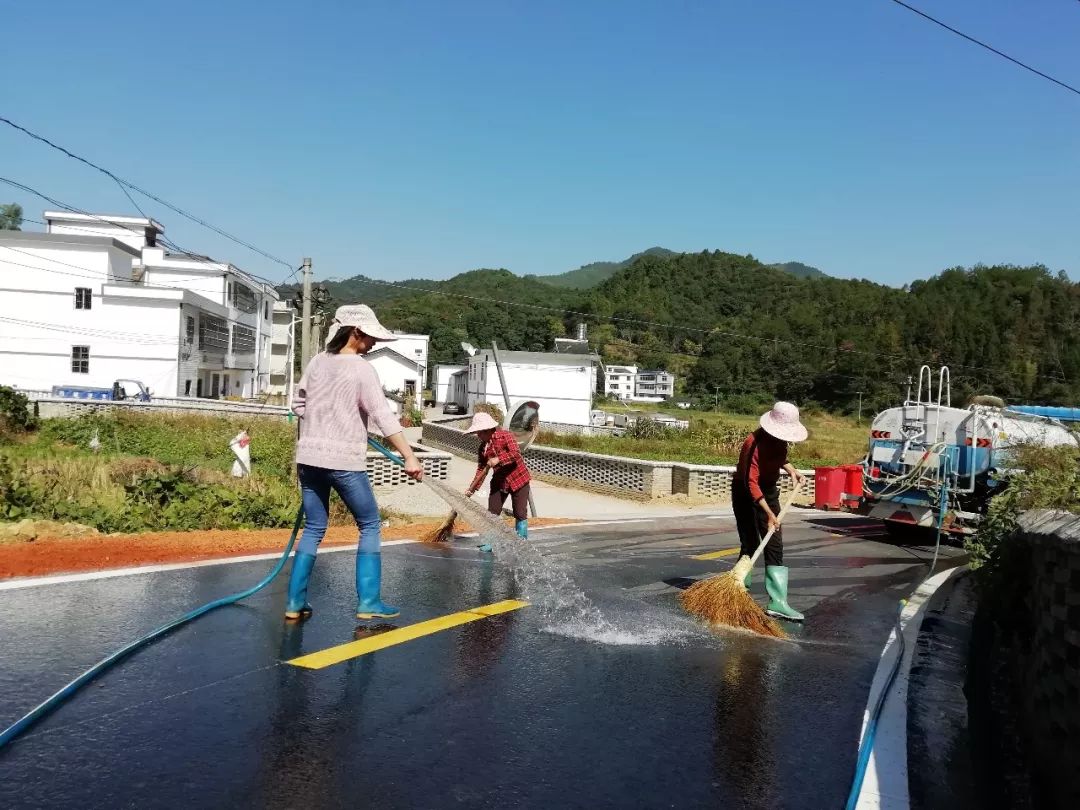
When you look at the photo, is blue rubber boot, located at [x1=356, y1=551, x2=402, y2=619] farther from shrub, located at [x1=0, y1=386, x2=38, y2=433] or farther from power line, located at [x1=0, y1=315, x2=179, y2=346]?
power line, located at [x1=0, y1=315, x2=179, y2=346]

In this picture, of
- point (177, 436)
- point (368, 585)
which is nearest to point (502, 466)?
point (368, 585)

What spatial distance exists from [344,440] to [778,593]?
3.85 metres

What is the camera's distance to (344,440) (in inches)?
225

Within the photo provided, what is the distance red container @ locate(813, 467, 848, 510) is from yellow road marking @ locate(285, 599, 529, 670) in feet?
32.5

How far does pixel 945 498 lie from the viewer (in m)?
13.2

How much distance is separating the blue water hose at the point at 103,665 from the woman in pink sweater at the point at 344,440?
538mm

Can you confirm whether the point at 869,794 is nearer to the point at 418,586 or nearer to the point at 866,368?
the point at 418,586

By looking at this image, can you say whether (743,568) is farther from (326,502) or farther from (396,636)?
(326,502)

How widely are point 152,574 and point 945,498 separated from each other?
11.1 m

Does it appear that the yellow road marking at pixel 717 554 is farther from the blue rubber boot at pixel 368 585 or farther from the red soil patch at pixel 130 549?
the blue rubber boot at pixel 368 585

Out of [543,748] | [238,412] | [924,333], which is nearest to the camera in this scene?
[543,748]

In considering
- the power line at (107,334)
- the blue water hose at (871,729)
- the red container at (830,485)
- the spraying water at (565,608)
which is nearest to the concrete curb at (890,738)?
the blue water hose at (871,729)

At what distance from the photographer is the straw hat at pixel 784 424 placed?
7.10 metres

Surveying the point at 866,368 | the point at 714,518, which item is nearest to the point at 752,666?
the point at 714,518
